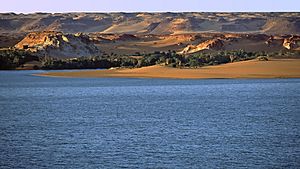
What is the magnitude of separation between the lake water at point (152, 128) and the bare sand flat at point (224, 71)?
1323 centimetres

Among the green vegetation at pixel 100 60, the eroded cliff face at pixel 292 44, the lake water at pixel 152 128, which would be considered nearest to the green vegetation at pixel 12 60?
the green vegetation at pixel 100 60

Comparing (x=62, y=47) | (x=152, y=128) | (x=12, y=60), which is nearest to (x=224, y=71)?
(x=12, y=60)

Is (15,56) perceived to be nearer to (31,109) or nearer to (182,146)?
(31,109)

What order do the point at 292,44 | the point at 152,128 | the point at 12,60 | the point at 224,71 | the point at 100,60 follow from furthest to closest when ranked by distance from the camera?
the point at 292,44 < the point at 100,60 < the point at 12,60 < the point at 224,71 < the point at 152,128

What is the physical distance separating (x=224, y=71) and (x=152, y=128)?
39392 mm

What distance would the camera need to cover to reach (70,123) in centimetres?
3234

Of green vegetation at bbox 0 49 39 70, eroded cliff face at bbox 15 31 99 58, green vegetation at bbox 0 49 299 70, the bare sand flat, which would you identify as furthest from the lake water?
eroded cliff face at bbox 15 31 99 58

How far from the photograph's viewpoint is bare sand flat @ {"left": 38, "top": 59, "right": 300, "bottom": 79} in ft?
215

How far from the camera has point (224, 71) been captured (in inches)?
2709

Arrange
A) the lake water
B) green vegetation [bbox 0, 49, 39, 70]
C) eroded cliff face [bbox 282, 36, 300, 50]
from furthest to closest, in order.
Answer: eroded cliff face [bbox 282, 36, 300, 50] < green vegetation [bbox 0, 49, 39, 70] < the lake water

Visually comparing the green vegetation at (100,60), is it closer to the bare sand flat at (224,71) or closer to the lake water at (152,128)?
the bare sand flat at (224,71)

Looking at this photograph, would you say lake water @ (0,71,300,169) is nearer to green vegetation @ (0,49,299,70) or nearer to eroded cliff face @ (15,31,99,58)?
green vegetation @ (0,49,299,70)

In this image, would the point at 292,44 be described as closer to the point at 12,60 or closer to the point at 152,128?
the point at 12,60

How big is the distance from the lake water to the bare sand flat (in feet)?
43.4
